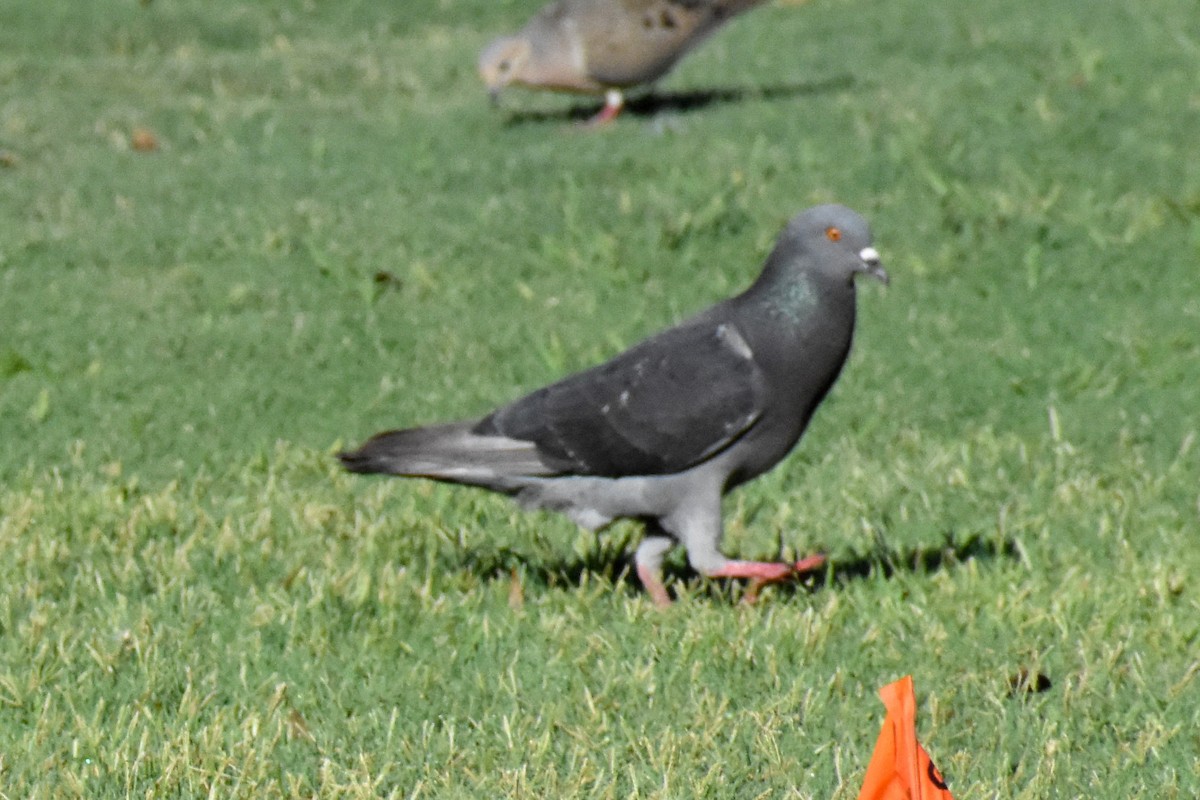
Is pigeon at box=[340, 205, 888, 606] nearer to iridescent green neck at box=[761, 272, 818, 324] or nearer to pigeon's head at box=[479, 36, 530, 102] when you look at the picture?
iridescent green neck at box=[761, 272, 818, 324]

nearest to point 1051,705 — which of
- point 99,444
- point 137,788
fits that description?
point 137,788

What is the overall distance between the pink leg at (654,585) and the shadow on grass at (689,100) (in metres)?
7.49

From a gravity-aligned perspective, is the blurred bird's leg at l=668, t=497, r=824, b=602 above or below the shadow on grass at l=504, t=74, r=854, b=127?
below

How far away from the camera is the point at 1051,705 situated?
4.68m

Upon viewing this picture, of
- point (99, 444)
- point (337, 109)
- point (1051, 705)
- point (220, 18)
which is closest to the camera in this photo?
point (1051, 705)

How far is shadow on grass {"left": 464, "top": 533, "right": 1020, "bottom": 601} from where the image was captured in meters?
5.67

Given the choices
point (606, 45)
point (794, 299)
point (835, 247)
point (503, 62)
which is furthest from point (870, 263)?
point (503, 62)

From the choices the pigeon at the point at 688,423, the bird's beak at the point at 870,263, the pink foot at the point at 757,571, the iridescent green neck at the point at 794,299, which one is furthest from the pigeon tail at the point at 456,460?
the bird's beak at the point at 870,263

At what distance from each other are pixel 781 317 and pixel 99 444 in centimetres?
306

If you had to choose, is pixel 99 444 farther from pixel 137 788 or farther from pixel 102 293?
pixel 137 788

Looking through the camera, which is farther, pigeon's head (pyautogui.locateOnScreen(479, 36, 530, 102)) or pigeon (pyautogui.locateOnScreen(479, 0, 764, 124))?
pigeon's head (pyautogui.locateOnScreen(479, 36, 530, 102))

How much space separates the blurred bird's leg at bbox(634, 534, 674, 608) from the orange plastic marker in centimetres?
251

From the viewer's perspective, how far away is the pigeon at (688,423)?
530cm

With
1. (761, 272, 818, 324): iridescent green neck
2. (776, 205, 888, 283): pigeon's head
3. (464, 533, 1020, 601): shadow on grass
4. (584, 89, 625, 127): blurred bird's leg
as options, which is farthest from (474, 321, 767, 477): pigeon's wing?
(584, 89, 625, 127): blurred bird's leg
